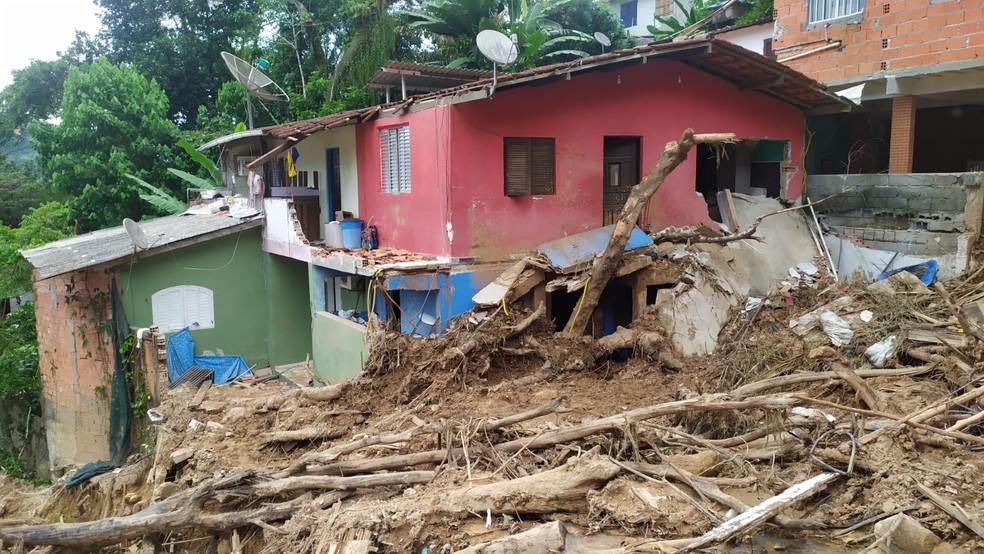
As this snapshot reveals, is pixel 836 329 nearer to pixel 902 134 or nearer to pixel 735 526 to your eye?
pixel 735 526

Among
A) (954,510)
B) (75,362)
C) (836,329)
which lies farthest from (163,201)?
(954,510)

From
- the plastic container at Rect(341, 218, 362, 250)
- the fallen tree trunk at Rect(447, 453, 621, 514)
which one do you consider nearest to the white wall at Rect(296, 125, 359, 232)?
the plastic container at Rect(341, 218, 362, 250)

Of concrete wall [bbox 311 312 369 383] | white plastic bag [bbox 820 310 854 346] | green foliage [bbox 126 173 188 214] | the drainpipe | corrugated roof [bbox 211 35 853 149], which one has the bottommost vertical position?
concrete wall [bbox 311 312 369 383]

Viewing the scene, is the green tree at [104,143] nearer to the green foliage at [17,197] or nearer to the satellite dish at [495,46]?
the green foliage at [17,197]

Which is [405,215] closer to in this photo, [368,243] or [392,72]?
[368,243]

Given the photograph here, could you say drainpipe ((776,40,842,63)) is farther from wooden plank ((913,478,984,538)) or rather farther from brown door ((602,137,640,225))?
wooden plank ((913,478,984,538))

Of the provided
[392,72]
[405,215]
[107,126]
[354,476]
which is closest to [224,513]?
[354,476]

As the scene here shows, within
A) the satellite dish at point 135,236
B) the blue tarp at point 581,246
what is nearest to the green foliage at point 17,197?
the satellite dish at point 135,236

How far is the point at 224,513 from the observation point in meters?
7.27

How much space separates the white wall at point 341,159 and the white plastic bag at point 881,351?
948 cm

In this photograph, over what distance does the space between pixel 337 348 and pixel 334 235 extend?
2487 mm

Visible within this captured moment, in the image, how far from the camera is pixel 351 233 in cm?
1382

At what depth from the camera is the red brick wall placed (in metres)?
12.5

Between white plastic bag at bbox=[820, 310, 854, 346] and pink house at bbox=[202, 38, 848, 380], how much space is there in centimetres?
354
